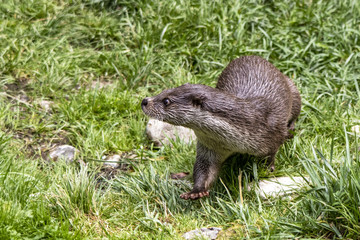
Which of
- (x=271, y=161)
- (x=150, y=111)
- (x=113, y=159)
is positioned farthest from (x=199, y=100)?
(x=113, y=159)

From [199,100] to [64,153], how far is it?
1503 millimetres

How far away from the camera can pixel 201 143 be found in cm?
325

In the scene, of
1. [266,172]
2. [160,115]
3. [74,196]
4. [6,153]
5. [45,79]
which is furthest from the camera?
[45,79]

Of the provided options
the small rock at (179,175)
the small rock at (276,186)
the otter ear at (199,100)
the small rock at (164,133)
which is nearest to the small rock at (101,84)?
the small rock at (164,133)

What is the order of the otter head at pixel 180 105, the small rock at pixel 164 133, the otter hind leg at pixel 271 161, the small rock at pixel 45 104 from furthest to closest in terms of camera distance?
the small rock at pixel 45 104, the small rock at pixel 164 133, the otter hind leg at pixel 271 161, the otter head at pixel 180 105

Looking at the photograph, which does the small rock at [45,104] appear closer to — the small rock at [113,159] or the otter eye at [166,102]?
the small rock at [113,159]

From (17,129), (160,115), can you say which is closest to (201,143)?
(160,115)

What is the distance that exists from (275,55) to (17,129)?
2.46m

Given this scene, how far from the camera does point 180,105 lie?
3.01 metres

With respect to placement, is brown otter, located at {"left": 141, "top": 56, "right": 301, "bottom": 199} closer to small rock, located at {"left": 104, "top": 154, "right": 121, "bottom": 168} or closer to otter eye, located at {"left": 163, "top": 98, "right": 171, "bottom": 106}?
otter eye, located at {"left": 163, "top": 98, "right": 171, "bottom": 106}

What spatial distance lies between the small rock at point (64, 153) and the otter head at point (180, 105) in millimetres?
1144

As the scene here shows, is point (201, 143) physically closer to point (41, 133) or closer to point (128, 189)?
point (128, 189)

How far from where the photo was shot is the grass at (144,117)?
2.65 m

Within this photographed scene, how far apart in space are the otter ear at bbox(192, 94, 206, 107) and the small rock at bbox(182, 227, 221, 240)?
0.73m
